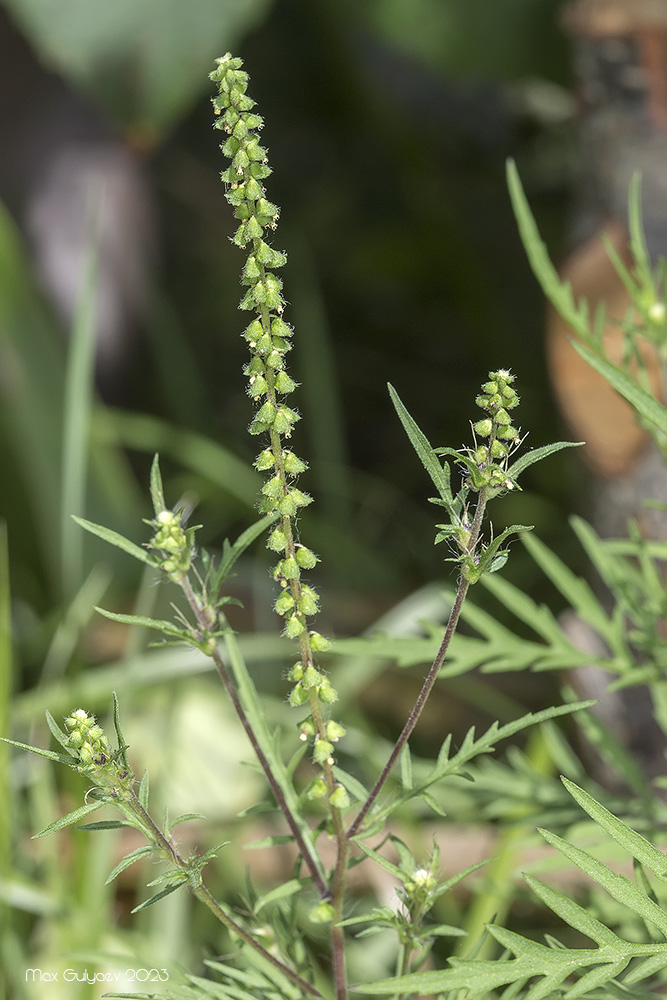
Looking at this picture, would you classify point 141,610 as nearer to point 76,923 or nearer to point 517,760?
point 76,923

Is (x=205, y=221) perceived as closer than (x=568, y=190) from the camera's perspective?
No

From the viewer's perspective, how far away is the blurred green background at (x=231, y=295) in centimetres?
73

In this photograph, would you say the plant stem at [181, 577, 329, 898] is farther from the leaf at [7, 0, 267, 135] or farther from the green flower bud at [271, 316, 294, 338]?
the leaf at [7, 0, 267, 135]

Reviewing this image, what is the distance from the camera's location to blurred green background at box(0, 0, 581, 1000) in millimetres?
734

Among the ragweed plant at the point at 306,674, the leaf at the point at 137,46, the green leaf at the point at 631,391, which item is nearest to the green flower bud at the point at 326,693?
the ragweed plant at the point at 306,674

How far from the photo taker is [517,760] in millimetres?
425

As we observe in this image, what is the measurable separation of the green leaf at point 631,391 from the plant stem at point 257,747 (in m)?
0.13

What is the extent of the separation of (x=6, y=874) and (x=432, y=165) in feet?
2.86

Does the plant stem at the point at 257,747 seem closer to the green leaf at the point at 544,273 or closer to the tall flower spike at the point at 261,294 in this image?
the tall flower spike at the point at 261,294

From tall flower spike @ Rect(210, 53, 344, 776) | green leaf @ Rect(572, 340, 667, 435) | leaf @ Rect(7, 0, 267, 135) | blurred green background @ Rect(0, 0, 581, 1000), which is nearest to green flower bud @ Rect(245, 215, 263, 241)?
tall flower spike @ Rect(210, 53, 344, 776)

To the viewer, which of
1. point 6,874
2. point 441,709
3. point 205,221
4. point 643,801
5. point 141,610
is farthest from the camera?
point 205,221

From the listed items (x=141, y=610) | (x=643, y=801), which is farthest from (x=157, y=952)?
(x=643, y=801)

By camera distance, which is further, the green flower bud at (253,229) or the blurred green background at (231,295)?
the blurred green background at (231,295)

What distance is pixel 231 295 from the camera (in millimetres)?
1344
